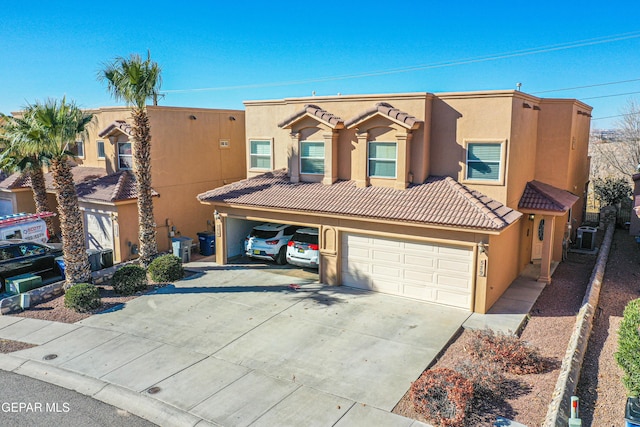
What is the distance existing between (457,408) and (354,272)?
24.6 ft

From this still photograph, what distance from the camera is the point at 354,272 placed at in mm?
15461

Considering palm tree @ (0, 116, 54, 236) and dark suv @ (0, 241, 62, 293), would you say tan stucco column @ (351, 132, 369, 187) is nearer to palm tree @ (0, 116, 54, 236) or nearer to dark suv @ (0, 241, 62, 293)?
dark suv @ (0, 241, 62, 293)

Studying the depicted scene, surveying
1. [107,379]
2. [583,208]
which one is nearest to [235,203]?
[107,379]

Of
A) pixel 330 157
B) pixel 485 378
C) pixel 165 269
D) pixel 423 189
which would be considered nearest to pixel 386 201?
pixel 423 189

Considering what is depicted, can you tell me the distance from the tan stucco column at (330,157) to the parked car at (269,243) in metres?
2.71

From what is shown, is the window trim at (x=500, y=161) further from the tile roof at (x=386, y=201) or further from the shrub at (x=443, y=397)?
the shrub at (x=443, y=397)

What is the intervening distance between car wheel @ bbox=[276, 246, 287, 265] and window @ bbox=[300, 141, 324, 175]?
9.84 feet

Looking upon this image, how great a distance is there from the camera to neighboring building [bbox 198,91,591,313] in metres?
13.7

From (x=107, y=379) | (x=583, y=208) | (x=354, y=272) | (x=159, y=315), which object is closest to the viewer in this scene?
(x=107, y=379)

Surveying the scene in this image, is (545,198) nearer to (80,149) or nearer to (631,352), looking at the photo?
(631,352)

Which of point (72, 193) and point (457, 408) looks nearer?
point (457, 408)

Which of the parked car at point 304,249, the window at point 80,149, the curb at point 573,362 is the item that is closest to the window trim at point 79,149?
the window at point 80,149

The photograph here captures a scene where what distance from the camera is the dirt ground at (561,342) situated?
8492 millimetres

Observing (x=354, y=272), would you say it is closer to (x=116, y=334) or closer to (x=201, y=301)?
(x=201, y=301)
